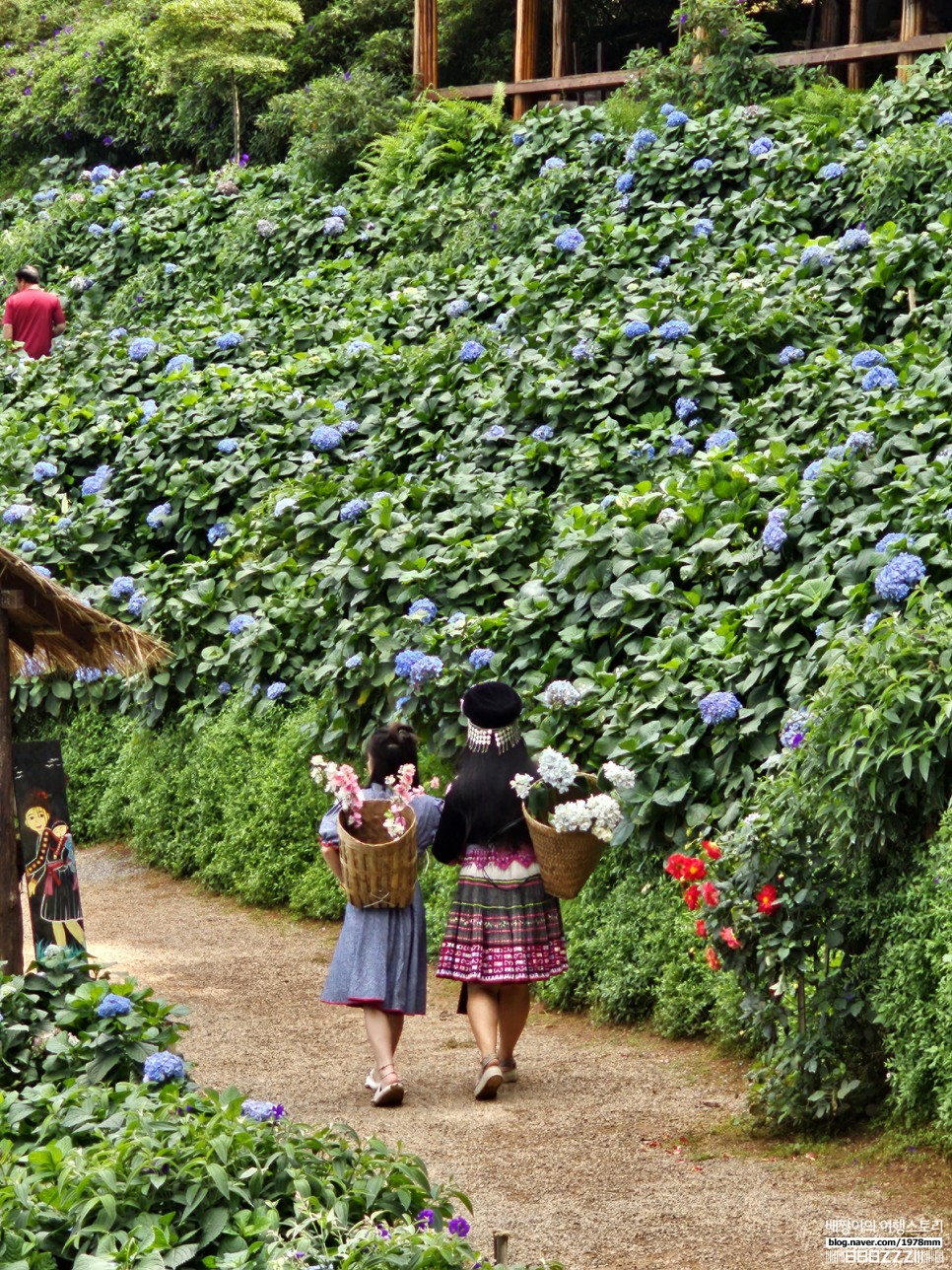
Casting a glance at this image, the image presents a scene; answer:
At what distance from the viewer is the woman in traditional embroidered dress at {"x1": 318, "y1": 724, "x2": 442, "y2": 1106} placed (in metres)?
5.54

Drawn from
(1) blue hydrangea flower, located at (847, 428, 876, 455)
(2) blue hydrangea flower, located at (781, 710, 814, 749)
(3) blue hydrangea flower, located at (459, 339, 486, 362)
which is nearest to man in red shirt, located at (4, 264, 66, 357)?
(3) blue hydrangea flower, located at (459, 339, 486, 362)

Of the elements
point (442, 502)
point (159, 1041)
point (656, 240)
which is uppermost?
point (656, 240)

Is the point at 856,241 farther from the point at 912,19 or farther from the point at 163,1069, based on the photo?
the point at 163,1069

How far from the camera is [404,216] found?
1212 cm

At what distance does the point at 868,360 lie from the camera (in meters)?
7.88

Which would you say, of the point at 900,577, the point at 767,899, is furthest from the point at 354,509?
the point at 767,899

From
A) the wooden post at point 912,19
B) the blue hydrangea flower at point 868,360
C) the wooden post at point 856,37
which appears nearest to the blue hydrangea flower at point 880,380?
the blue hydrangea flower at point 868,360

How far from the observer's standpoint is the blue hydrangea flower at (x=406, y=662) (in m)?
7.26

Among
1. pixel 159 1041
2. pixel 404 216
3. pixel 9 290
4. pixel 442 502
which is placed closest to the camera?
pixel 159 1041

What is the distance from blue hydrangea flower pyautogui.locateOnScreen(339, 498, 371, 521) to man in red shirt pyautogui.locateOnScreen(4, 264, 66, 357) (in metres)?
4.98

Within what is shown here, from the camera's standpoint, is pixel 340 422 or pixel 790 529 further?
pixel 340 422

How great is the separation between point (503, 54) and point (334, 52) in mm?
1542

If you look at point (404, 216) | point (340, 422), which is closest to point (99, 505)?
point (340, 422)

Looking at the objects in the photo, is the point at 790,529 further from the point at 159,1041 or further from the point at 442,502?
the point at 159,1041
